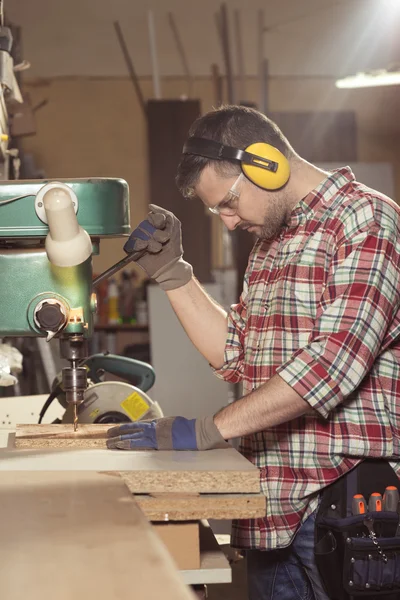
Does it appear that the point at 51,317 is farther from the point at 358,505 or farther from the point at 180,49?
the point at 180,49

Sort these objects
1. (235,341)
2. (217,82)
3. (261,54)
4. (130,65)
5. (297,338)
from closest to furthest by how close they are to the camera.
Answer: (297,338) → (235,341) → (261,54) → (130,65) → (217,82)

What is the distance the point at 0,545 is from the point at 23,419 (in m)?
2.02

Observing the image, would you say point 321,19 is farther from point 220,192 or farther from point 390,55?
point 220,192

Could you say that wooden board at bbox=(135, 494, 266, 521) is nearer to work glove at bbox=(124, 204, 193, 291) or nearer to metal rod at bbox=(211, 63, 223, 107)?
work glove at bbox=(124, 204, 193, 291)

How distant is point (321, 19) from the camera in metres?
6.00

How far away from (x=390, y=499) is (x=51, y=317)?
0.83 m

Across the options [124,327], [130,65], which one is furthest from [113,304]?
[130,65]

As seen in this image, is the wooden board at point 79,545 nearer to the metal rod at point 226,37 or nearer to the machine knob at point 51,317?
the machine knob at point 51,317

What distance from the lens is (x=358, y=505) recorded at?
174cm

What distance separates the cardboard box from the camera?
128 centimetres

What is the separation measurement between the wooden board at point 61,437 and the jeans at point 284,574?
478 millimetres

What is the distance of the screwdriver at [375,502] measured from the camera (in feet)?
5.78

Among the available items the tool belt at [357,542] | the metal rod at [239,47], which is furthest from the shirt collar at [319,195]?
the metal rod at [239,47]

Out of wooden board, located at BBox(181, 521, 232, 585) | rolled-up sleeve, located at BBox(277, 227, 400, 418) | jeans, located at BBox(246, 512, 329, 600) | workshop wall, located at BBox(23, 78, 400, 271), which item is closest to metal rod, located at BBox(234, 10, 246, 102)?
workshop wall, located at BBox(23, 78, 400, 271)
